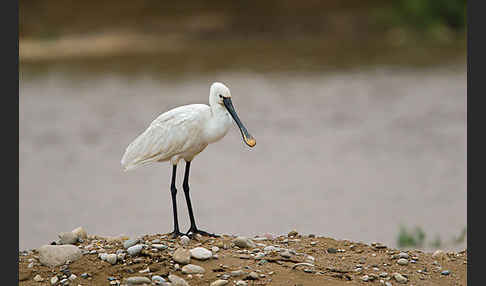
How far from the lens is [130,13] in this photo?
73.0ft

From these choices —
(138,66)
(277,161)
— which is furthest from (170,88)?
(277,161)

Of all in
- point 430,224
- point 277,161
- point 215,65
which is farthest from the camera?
point 215,65

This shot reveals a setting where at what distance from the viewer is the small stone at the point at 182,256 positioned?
4805mm

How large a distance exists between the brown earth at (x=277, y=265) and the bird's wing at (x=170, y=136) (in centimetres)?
56

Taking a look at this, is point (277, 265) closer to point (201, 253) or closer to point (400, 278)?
point (201, 253)

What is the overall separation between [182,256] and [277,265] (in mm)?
592

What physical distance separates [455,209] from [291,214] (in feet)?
5.91

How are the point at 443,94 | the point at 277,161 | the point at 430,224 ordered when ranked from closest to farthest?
1. the point at 430,224
2. the point at 277,161
3. the point at 443,94

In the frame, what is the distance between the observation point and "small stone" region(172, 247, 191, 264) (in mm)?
4805

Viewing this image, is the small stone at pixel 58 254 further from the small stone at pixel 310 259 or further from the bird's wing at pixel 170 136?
the small stone at pixel 310 259

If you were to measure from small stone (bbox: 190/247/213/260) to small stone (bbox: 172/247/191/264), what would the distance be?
3 centimetres

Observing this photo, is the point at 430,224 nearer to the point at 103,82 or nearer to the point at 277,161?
the point at 277,161

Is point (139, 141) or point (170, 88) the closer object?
point (139, 141)

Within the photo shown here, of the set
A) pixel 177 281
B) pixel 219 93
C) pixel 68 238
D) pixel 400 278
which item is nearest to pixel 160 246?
pixel 177 281
